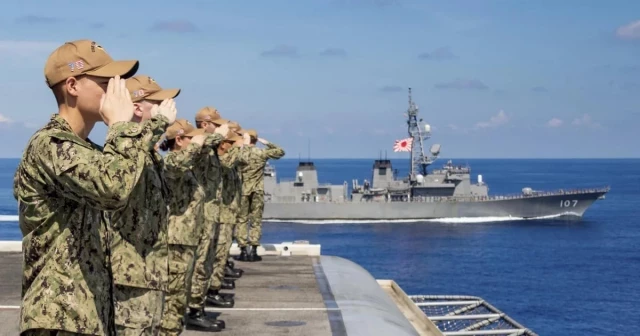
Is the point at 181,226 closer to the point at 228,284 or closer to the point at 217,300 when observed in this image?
the point at 217,300

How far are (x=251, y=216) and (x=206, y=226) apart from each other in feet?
19.4

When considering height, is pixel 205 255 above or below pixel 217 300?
above

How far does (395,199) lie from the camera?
269ft

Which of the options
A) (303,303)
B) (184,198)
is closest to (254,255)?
(303,303)

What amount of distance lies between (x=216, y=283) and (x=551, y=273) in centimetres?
4205

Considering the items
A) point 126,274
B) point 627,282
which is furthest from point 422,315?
point 627,282

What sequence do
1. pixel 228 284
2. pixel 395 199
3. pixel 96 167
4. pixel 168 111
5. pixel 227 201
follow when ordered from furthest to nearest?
pixel 395 199 → pixel 228 284 → pixel 227 201 → pixel 168 111 → pixel 96 167

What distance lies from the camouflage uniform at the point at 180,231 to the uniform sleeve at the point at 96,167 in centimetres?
348

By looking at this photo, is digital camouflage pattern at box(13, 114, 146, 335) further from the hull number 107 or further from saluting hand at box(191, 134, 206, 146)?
the hull number 107

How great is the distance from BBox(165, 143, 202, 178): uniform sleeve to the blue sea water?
2743 cm

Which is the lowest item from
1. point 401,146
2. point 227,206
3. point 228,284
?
point 228,284

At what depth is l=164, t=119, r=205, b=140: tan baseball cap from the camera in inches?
299

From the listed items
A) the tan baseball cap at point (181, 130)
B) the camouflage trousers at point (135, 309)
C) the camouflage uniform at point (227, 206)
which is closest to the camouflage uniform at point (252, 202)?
the camouflage uniform at point (227, 206)

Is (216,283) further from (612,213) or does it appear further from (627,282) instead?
(612,213)
